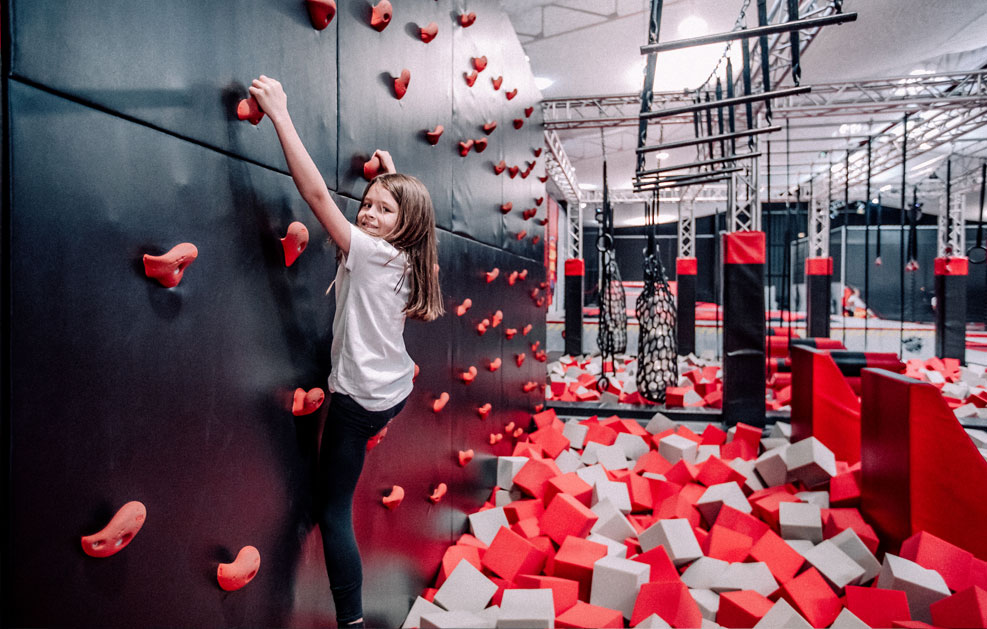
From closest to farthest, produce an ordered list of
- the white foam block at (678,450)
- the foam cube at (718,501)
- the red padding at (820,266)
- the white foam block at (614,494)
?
the foam cube at (718,501), the white foam block at (614,494), the white foam block at (678,450), the red padding at (820,266)

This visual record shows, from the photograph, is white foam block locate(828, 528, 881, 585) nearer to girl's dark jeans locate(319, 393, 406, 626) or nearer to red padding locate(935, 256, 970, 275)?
girl's dark jeans locate(319, 393, 406, 626)

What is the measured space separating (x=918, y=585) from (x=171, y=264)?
2.14 metres

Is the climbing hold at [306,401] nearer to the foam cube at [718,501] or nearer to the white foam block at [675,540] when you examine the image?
the white foam block at [675,540]

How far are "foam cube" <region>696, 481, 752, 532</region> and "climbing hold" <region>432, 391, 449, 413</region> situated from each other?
1.31 meters

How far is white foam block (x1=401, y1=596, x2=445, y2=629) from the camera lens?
5.73 ft

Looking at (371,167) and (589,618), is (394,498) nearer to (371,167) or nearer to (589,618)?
(589,618)

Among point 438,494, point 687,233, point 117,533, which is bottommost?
point 438,494

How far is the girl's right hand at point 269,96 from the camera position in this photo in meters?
0.95

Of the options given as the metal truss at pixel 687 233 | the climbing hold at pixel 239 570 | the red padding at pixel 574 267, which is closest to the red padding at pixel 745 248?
the climbing hold at pixel 239 570

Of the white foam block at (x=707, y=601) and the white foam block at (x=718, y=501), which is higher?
the white foam block at (x=718, y=501)

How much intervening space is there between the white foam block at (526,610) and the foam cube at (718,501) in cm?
104

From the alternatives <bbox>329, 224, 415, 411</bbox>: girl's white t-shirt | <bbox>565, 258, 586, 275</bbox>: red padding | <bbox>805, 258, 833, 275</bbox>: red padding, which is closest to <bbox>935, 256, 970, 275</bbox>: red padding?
Answer: <bbox>805, 258, 833, 275</bbox>: red padding

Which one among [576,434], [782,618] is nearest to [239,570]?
[782,618]

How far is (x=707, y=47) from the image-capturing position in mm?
4898
